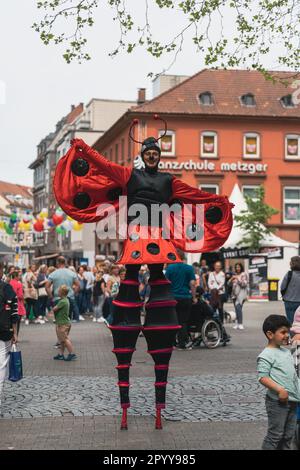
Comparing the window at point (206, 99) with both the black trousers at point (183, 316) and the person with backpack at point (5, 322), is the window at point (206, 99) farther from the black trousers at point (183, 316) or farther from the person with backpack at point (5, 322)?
the person with backpack at point (5, 322)

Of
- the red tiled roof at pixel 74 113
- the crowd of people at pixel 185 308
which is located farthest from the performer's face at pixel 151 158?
the red tiled roof at pixel 74 113

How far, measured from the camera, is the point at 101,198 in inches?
307

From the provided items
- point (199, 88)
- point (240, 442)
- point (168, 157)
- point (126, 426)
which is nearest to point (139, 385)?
point (126, 426)

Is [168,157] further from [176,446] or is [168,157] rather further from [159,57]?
[176,446]

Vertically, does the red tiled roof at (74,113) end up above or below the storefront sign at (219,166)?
above

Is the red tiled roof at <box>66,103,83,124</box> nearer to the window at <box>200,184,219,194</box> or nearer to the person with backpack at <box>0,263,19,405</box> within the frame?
the window at <box>200,184,219,194</box>

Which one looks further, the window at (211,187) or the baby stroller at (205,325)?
the window at (211,187)

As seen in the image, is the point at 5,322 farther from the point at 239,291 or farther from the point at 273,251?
the point at 273,251

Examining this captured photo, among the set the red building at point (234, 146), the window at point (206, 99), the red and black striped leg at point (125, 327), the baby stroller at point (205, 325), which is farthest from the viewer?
the window at point (206, 99)

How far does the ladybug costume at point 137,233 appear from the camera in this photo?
291 inches

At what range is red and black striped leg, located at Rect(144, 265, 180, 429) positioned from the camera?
7.43 m

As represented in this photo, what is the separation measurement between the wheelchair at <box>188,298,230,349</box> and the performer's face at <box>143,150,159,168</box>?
7824 mm

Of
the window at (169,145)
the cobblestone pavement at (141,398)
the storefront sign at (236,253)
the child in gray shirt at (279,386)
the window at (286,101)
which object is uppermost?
the window at (286,101)

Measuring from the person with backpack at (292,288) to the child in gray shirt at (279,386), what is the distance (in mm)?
6821
